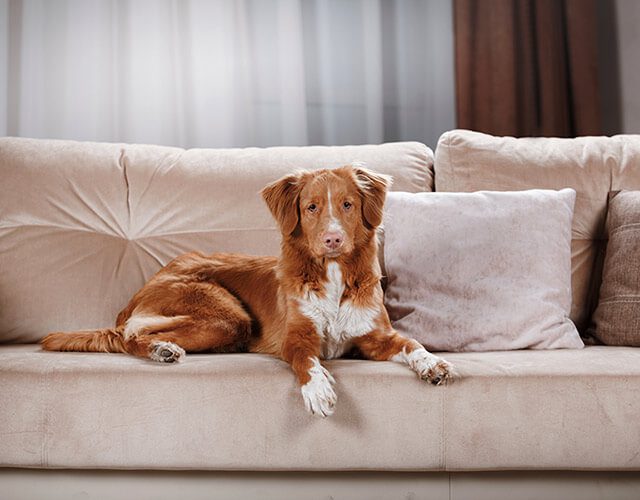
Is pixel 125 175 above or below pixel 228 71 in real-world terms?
below

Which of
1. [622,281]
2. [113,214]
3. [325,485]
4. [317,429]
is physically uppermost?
[113,214]

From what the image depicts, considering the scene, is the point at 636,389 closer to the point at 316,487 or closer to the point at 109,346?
the point at 316,487

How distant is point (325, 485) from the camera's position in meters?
1.75

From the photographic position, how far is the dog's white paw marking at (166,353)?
6.05 feet

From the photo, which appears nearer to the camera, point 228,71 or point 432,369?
Result: point 432,369

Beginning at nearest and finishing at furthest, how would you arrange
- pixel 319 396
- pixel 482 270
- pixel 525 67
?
pixel 319 396 → pixel 482 270 → pixel 525 67

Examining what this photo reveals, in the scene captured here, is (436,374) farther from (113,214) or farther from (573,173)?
(113,214)

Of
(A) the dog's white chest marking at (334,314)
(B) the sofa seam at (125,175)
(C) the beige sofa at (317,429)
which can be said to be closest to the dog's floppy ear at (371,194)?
(A) the dog's white chest marking at (334,314)

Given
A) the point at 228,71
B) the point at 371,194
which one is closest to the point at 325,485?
the point at 371,194

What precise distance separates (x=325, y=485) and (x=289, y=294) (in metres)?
0.51

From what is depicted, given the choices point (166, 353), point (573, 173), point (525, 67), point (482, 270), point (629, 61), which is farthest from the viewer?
point (525, 67)

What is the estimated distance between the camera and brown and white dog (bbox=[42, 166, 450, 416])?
197cm

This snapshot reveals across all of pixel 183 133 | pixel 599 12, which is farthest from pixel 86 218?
pixel 599 12

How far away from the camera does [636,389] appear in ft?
5.61
